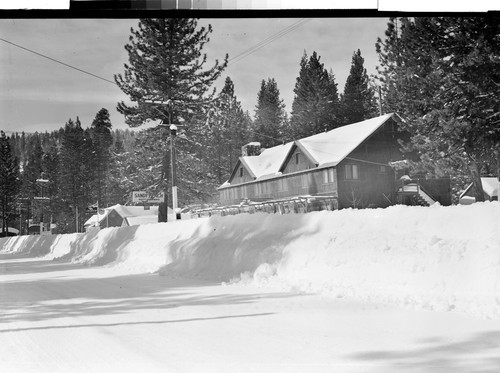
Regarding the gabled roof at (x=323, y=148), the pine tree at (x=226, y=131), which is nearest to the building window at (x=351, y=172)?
the gabled roof at (x=323, y=148)

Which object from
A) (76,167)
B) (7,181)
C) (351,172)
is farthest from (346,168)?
(7,181)

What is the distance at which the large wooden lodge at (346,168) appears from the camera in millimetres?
8438

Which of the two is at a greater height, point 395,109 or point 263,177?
point 395,109

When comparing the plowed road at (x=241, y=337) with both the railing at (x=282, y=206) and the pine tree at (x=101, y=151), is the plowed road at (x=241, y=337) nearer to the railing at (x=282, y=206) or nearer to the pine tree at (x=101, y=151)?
the railing at (x=282, y=206)

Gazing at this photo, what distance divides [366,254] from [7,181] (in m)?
8.70

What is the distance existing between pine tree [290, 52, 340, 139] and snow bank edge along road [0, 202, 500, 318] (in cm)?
171

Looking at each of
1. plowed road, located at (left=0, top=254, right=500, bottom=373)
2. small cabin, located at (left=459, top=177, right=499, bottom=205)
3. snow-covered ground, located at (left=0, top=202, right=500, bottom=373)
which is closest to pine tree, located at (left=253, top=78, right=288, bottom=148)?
snow-covered ground, located at (left=0, top=202, right=500, bottom=373)

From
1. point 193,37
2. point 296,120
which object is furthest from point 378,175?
point 193,37

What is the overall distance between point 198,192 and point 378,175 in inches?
189

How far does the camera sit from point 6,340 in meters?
5.22

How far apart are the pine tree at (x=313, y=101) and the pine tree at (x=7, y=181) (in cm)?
480

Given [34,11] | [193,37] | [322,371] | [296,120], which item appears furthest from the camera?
[296,120]

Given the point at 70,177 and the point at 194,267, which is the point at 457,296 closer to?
the point at 194,267

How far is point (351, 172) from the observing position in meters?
8.45
